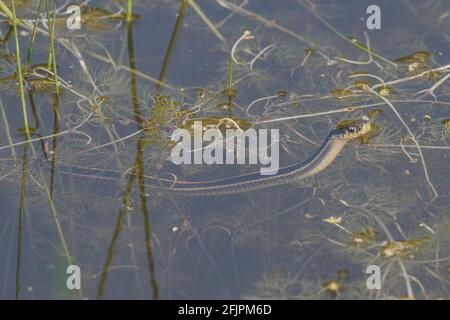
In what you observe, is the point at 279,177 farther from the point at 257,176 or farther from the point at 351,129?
the point at 351,129

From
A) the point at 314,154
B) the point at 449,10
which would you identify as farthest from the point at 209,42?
the point at 449,10

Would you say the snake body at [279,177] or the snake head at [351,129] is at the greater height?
the snake head at [351,129]

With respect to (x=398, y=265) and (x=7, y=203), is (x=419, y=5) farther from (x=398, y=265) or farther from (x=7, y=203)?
(x=7, y=203)

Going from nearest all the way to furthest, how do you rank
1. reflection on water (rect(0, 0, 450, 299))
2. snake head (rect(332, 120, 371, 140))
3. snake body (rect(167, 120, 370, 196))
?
reflection on water (rect(0, 0, 450, 299)) → snake body (rect(167, 120, 370, 196)) → snake head (rect(332, 120, 371, 140))

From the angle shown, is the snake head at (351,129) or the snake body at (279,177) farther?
the snake head at (351,129)

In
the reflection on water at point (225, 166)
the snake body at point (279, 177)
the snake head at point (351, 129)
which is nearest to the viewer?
the reflection on water at point (225, 166)

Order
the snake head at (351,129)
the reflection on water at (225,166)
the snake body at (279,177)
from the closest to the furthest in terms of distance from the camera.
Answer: the reflection on water at (225,166)
the snake body at (279,177)
the snake head at (351,129)

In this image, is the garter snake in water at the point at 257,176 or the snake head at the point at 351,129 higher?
the snake head at the point at 351,129
